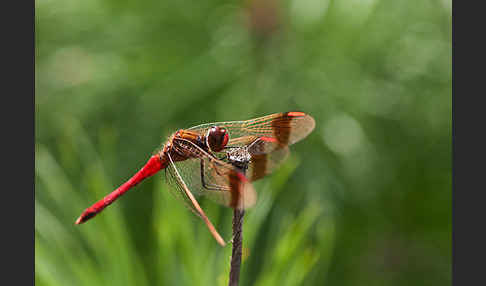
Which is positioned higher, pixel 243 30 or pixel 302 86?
pixel 243 30

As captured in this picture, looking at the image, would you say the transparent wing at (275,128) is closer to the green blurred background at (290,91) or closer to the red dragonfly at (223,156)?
the red dragonfly at (223,156)

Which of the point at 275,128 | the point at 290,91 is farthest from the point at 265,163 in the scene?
the point at 290,91

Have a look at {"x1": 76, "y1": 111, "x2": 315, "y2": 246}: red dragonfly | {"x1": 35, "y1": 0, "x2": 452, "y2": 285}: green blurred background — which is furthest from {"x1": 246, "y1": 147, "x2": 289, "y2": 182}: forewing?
{"x1": 35, "y1": 0, "x2": 452, "y2": 285}: green blurred background

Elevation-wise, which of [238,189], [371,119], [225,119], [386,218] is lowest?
[386,218]

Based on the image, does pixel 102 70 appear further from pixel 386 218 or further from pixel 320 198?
pixel 386 218

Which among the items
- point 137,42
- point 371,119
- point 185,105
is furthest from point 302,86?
point 137,42

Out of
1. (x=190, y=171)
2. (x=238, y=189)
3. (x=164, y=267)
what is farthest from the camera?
(x=164, y=267)

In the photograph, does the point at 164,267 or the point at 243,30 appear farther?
the point at 243,30
